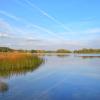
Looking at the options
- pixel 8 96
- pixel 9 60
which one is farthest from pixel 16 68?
pixel 8 96

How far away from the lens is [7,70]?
16.7 meters

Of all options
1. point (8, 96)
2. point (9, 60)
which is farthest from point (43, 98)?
point (9, 60)

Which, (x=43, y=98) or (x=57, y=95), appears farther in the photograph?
(x=57, y=95)

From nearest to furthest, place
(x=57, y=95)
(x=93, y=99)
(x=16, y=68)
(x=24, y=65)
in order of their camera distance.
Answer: (x=93, y=99), (x=57, y=95), (x=16, y=68), (x=24, y=65)

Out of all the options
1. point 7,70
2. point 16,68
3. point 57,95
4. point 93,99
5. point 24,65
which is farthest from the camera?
point 24,65

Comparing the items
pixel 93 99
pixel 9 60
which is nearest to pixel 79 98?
pixel 93 99

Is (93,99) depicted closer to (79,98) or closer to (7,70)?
(79,98)

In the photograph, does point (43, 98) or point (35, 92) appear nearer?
point (43, 98)

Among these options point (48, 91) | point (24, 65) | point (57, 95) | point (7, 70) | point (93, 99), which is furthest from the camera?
point (24, 65)

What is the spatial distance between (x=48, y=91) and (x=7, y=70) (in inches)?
294

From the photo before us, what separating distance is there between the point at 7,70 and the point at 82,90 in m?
8.04

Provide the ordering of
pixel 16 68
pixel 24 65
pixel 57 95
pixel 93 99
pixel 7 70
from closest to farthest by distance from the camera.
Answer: pixel 93 99 < pixel 57 95 < pixel 7 70 < pixel 16 68 < pixel 24 65

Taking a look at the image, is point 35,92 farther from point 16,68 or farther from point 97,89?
point 16,68

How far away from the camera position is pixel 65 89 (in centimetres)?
1038
